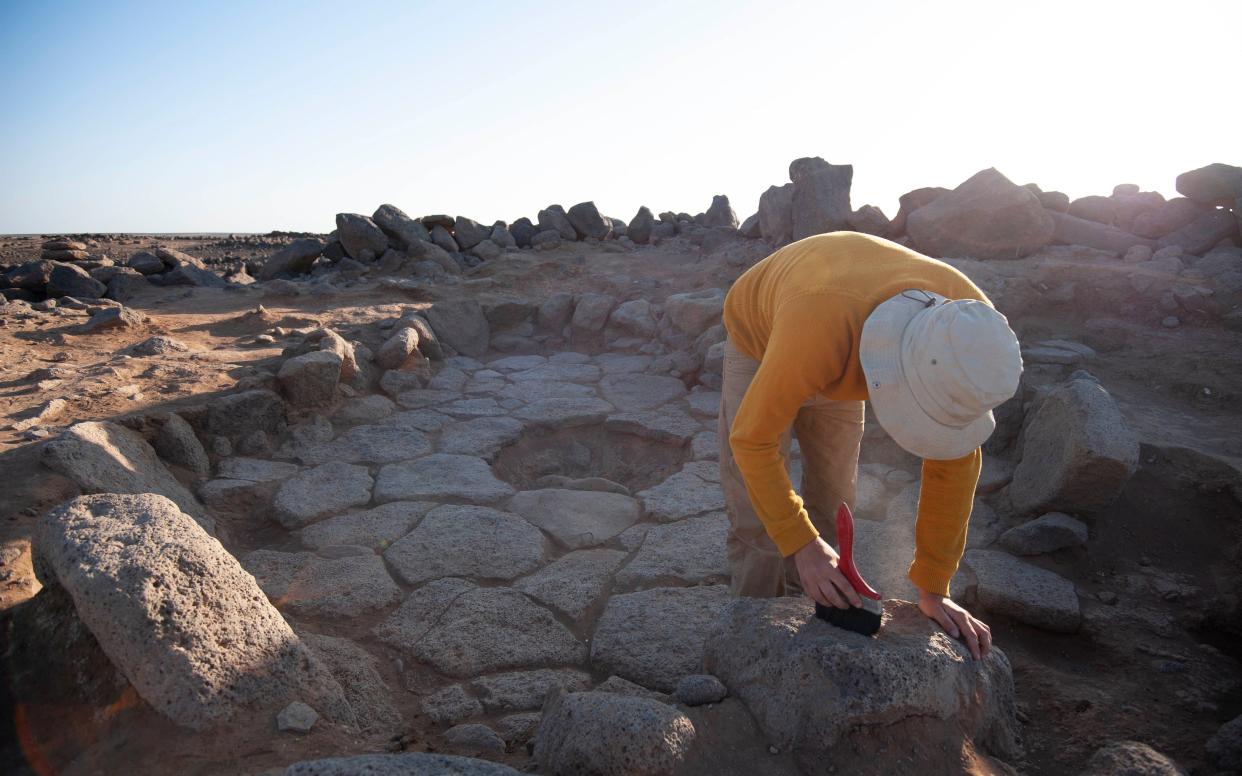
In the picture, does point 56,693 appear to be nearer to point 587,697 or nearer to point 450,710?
point 450,710

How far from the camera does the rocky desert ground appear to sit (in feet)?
6.18

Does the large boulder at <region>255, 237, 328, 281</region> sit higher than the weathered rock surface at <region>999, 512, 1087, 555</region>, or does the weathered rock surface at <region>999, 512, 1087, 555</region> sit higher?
the large boulder at <region>255, 237, 328, 281</region>

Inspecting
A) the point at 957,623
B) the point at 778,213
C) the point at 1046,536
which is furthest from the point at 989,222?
the point at 957,623

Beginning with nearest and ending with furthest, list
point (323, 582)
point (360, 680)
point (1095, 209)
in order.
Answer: point (360, 680) → point (323, 582) → point (1095, 209)

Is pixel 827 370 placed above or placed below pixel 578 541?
above

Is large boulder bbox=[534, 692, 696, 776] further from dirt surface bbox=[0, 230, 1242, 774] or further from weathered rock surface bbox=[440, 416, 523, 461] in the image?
weathered rock surface bbox=[440, 416, 523, 461]

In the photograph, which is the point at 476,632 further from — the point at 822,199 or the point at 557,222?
the point at 557,222

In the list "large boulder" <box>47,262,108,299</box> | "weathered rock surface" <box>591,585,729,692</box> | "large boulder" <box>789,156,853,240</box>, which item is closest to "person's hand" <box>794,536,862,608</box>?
"weathered rock surface" <box>591,585,729,692</box>

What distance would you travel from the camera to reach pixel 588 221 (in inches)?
489

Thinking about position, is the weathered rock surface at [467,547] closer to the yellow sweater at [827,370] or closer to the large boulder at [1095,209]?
the yellow sweater at [827,370]

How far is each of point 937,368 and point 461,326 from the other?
19.4 ft

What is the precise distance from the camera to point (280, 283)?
8.40 metres

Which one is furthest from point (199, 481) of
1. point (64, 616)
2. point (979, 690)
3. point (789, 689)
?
point (979, 690)

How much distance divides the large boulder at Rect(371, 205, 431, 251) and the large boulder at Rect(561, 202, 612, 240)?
2.72m
